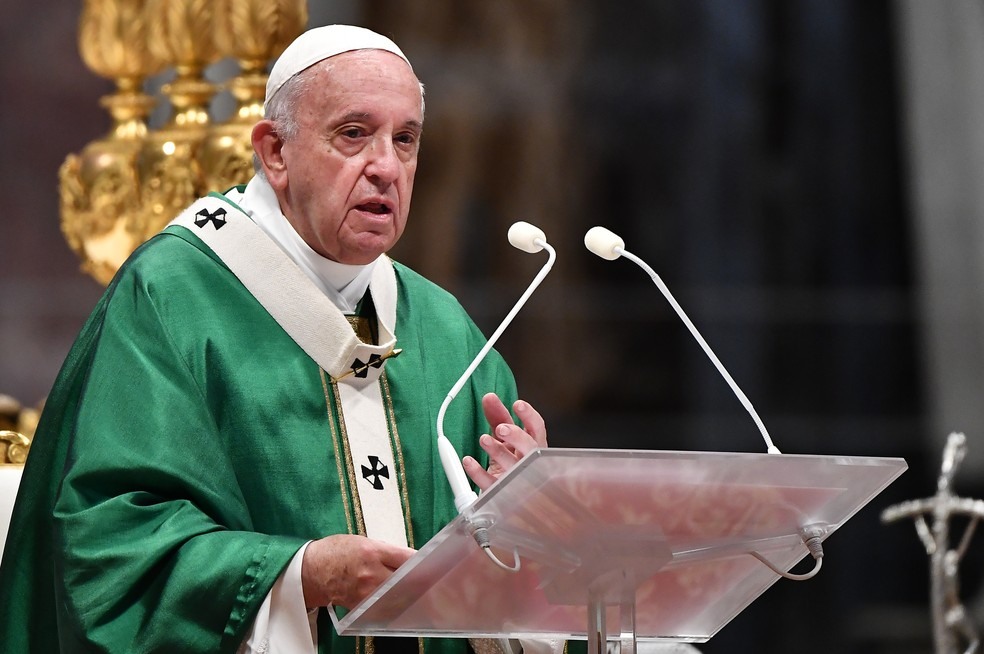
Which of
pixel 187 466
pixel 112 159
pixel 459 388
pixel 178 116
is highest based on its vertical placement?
pixel 178 116

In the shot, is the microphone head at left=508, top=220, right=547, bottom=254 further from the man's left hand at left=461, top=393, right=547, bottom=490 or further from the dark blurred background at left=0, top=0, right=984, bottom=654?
the dark blurred background at left=0, top=0, right=984, bottom=654

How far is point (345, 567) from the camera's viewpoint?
9.11ft

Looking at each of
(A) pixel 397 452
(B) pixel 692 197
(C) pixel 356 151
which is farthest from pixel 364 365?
(B) pixel 692 197

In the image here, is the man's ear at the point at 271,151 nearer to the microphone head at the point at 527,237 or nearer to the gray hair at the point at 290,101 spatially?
the gray hair at the point at 290,101

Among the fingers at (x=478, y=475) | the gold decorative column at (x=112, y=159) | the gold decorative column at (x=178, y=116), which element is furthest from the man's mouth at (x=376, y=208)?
the gold decorative column at (x=112, y=159)

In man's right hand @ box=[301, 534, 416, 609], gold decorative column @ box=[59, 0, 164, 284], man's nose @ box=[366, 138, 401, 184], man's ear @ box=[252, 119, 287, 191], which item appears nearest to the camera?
man's right hand @ box=[301, 534, 416, 609]

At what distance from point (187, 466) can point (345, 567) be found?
0.36m

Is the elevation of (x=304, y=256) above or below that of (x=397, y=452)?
above

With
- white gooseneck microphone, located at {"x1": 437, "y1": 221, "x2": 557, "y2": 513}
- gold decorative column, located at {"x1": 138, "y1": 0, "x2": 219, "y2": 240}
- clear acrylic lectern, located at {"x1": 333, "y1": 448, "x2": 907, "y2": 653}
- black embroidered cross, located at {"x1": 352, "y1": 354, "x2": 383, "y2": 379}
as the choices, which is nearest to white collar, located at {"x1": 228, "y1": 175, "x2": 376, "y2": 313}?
black embroidered cross, located at {"x1": 352, "y1": 354, "x2": 383, "y2": 379}

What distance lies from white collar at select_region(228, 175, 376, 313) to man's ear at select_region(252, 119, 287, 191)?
2.5 inches

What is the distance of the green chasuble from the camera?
9.32ft

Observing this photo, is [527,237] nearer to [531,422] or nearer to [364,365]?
[531,422]

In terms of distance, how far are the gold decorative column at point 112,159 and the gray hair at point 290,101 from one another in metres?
1.42

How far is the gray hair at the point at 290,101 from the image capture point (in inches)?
126
